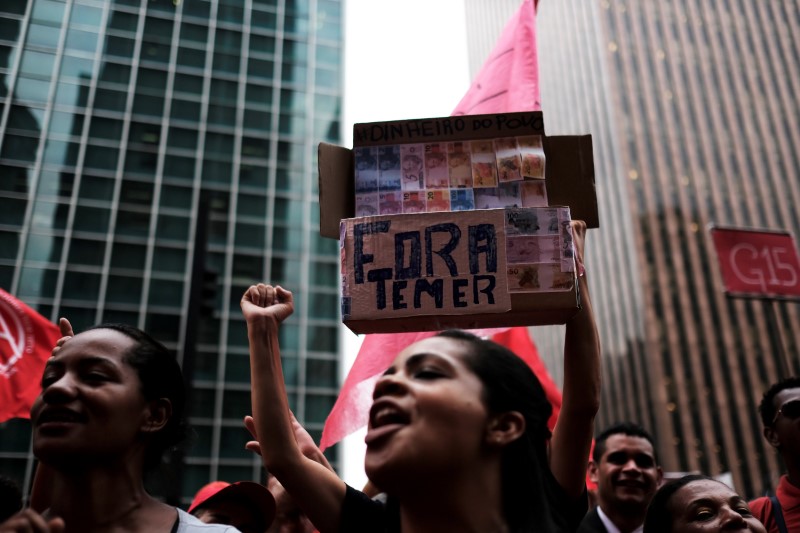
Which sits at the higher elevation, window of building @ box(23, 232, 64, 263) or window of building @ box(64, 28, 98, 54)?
window of building @ box(64, 28, 98, 54)

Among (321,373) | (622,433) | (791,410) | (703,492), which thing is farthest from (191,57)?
(703,492)

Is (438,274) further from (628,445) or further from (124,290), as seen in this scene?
(124,290)

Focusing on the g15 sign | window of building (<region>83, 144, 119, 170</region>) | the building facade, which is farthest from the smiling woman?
the building facade

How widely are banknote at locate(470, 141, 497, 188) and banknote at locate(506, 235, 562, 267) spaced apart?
0.25 metres

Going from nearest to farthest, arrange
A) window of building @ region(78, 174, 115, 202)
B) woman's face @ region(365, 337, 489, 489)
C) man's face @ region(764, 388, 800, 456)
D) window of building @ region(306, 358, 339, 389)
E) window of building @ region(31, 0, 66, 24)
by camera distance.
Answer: woman's face @ region(365, 337, 489, 489) → man's face @ region(764, 388, 800, 456) → window of building @ region(31, 0, 66, 24) → window of building @ region(78, 174, 115, 202) → window of building @ region(306, 358, 339, 389)

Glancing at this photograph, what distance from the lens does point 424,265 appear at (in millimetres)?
2367

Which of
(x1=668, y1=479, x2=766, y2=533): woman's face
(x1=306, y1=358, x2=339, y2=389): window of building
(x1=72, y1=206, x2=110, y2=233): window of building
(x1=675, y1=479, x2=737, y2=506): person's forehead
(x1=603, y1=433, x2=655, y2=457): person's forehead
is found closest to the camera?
(x1=668, y1=479, x2=766, y2=533): woman's face

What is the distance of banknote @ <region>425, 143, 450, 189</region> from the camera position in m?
2.52

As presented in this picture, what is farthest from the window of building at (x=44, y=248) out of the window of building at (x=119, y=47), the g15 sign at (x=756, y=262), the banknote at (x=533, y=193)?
the banknote at (x=533, y=193)

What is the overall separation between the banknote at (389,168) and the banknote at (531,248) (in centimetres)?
45

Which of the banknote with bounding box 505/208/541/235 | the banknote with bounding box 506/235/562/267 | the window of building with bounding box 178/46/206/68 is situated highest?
the window of building with bounding box 178/46/206/68

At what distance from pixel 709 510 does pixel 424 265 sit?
1.70 meters

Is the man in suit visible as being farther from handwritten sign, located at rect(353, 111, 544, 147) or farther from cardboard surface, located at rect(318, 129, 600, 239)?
handwritten sign, located at rect(353, 111, 544, 147)

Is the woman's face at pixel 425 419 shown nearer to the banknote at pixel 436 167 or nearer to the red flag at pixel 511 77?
the banknote at pixel 436 167
